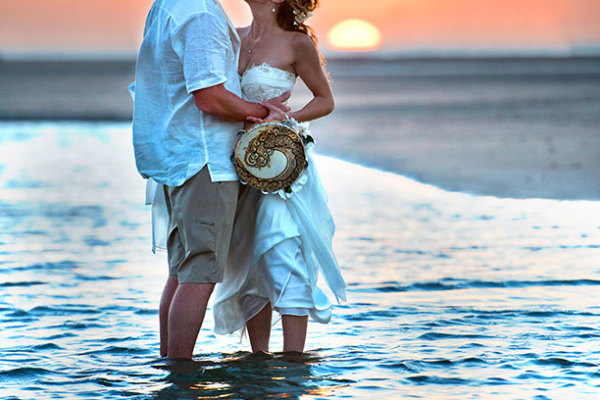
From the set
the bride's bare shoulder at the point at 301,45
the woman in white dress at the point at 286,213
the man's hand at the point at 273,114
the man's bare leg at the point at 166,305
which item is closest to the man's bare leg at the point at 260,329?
the woman in white dress at the point at 286,213

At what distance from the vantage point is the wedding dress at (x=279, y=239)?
478cm

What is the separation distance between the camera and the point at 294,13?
191 inches

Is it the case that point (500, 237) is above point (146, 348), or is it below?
above

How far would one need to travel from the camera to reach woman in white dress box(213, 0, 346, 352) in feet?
15.7

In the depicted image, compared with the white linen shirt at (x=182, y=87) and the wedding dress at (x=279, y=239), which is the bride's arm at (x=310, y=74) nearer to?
the wedding dress at (x=279, y=239)

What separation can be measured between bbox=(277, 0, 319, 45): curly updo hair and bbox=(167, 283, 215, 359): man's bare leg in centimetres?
127

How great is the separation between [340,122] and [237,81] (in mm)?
20023

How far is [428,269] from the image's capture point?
7137 mm

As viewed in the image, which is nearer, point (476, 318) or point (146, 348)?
point (146, 348)

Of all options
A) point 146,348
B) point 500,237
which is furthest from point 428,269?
point 146,348

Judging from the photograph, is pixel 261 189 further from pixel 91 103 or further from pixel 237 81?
pixel 91 103

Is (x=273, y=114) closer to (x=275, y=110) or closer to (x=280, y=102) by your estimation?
(x=275, y=110)

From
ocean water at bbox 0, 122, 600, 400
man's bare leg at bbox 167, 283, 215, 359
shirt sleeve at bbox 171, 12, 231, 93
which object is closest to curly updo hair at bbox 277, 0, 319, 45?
shirt sleeve at bbox 171, 12, 231, 93

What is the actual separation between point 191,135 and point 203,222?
0.38 meters
